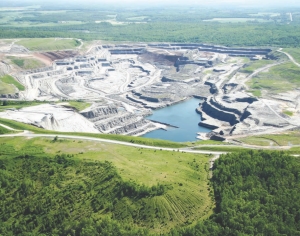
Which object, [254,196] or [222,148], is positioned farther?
[222,148]

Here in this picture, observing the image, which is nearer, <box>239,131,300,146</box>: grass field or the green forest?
the green forest

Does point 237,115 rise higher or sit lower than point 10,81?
higher

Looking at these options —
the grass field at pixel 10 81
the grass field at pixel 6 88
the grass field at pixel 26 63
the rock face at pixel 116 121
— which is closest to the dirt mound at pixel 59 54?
the grass field at pixel 26 63

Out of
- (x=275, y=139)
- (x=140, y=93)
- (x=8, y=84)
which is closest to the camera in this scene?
(x=275, y=139)

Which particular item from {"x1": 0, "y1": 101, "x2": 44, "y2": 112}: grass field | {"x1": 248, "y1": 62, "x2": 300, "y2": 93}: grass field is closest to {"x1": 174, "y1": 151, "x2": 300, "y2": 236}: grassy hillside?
{"x1": 0, "y1": 101, "x2": 44, "y2": 112}: grass field

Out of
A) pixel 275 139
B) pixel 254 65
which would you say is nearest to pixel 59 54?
pixel 254 65

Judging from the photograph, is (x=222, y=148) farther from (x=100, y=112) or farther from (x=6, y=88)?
(x=6, y=88)

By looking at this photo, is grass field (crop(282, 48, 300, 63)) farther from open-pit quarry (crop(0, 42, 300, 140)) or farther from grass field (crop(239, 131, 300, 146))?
grass field (crop(239, 131, 300, 146))
